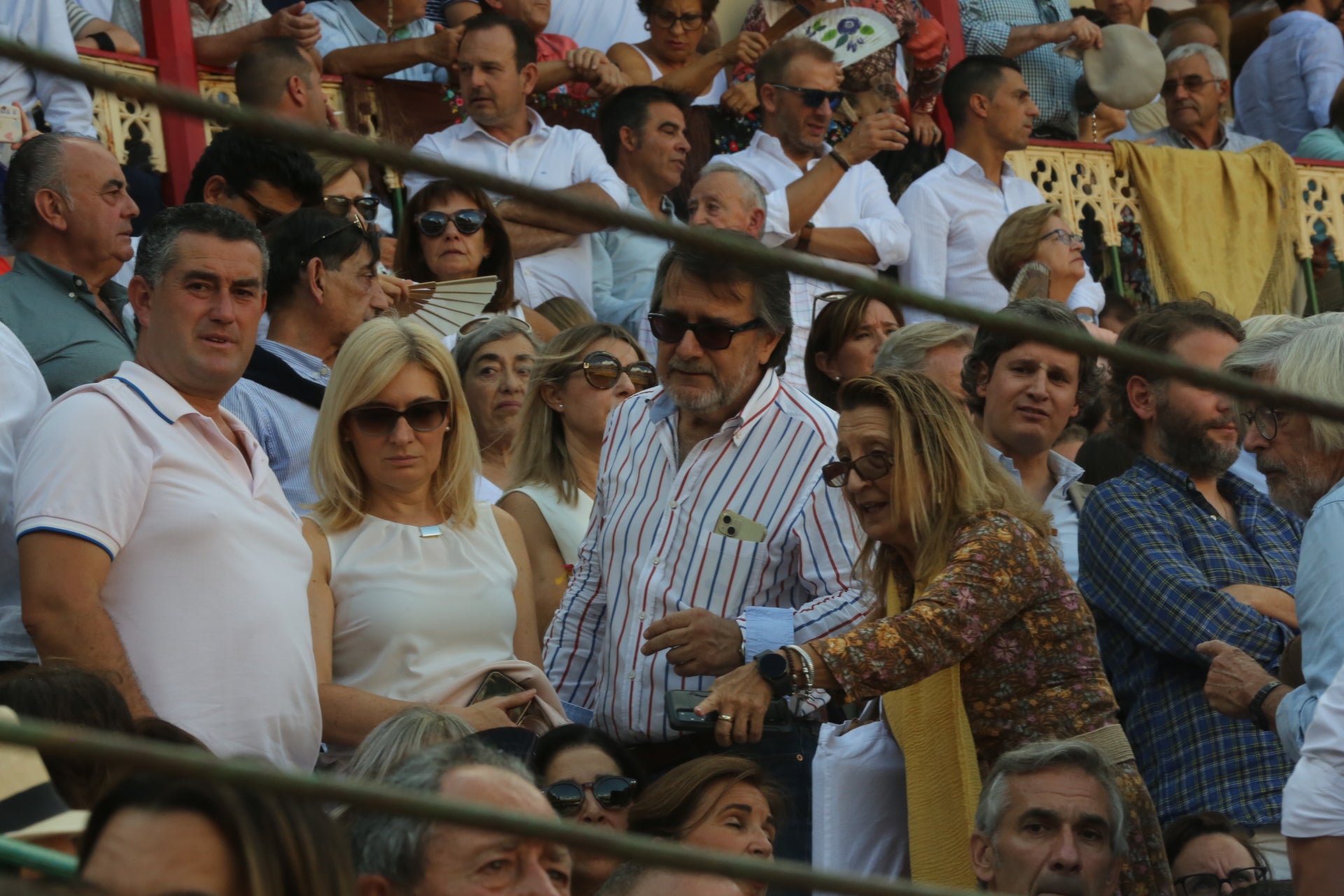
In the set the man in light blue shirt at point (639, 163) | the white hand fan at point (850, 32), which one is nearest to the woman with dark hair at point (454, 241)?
the man in light blue shirt at point (639, 163)

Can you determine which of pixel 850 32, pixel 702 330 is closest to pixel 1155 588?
pixel 702 330

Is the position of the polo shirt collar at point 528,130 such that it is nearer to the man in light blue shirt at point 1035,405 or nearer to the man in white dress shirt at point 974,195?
the man in white dress shirt at point 974,195

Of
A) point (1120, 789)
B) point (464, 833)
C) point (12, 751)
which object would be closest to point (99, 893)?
point (12, 751)

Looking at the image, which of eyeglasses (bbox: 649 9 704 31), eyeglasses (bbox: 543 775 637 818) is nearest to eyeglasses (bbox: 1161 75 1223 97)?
eyeglasses (bbox: 649 9 704 31)

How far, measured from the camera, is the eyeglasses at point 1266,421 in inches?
139

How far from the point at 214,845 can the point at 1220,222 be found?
8.05 meters

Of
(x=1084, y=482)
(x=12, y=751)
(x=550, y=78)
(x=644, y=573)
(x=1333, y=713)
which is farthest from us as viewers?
(x=550, y=78)

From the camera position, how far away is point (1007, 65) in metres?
8.25

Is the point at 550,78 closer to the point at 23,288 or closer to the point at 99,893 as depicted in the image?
the point at 23,288

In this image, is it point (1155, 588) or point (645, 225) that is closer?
point (645, 225)

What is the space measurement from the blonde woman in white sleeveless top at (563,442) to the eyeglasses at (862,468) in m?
1.06

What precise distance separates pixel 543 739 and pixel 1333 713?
1426 mm

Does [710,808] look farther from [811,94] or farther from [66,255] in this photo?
[811,94]

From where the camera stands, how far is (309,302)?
15.5 ft
